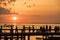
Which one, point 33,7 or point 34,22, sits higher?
point 33,7

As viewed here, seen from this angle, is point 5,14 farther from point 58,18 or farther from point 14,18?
point 58,18

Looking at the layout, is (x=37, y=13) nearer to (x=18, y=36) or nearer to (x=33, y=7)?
(x=33, y=7)

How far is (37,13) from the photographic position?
11.5 feet

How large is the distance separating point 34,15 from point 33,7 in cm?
16

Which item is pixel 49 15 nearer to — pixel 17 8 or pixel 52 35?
pixel 17 8

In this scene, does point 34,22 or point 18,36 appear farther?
point 34,22

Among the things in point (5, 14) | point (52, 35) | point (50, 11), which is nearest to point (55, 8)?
point (50, 11)

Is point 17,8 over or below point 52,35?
over

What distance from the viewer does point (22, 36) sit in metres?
2.33

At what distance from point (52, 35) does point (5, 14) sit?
4.59ft

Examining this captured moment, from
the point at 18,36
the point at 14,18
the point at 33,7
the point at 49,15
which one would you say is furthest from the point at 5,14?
the point at 18,36

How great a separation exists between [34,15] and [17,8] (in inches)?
14.1

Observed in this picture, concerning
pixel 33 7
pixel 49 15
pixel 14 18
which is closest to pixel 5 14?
pixel 14 18

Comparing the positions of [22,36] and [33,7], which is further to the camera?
[33,7]
